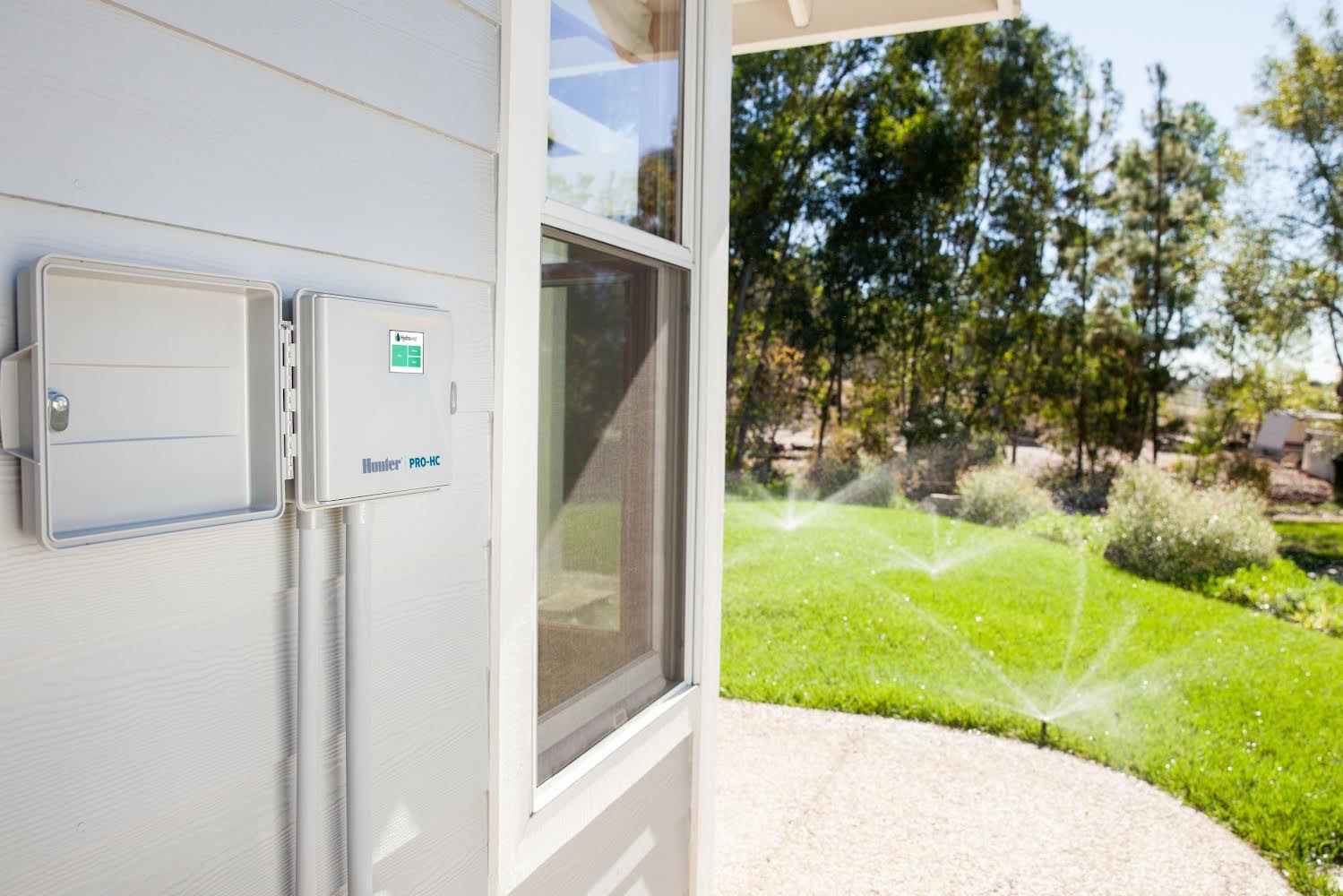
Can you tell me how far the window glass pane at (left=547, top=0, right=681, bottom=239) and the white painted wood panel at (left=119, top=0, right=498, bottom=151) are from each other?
20 centimetres

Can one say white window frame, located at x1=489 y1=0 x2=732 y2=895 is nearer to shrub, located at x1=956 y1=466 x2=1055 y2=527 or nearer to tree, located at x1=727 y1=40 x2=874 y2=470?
shrub, located at x1=956 y1=466 x2=1055 y2=527

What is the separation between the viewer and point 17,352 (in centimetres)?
57

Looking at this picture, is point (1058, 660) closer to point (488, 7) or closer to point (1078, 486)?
point (1078, 486)

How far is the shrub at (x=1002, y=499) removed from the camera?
24.6 ft

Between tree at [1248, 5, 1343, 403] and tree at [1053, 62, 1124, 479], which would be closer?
tree at [1248, 5, 1343, 403]

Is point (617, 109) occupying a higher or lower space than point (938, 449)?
higher

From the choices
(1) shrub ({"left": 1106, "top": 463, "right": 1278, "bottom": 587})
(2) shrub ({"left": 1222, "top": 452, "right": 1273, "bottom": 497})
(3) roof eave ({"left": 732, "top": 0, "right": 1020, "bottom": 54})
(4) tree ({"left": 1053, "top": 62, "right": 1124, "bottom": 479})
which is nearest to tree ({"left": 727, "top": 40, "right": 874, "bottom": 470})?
(4) tree ({"left": 1053, "top": 62, "right": 1124, "bottom": 479})

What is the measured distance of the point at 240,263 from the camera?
748 mm

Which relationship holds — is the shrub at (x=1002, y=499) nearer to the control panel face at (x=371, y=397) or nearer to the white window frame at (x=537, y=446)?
the white window frame at (x=537, y=446)

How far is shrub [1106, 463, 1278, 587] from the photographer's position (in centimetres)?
600

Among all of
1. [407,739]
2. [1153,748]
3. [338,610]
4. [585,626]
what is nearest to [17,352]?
[338,610]

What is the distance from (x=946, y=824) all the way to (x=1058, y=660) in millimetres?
2277

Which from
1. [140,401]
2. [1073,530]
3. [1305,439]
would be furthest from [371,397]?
[1305,439]

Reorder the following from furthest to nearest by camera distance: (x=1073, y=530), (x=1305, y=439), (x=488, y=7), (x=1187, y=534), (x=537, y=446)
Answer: (x=1305, y=439)
(x=1073, y=530)
(x=1187, y=534)
(x=537, y=446)
(x=488, y=7)
